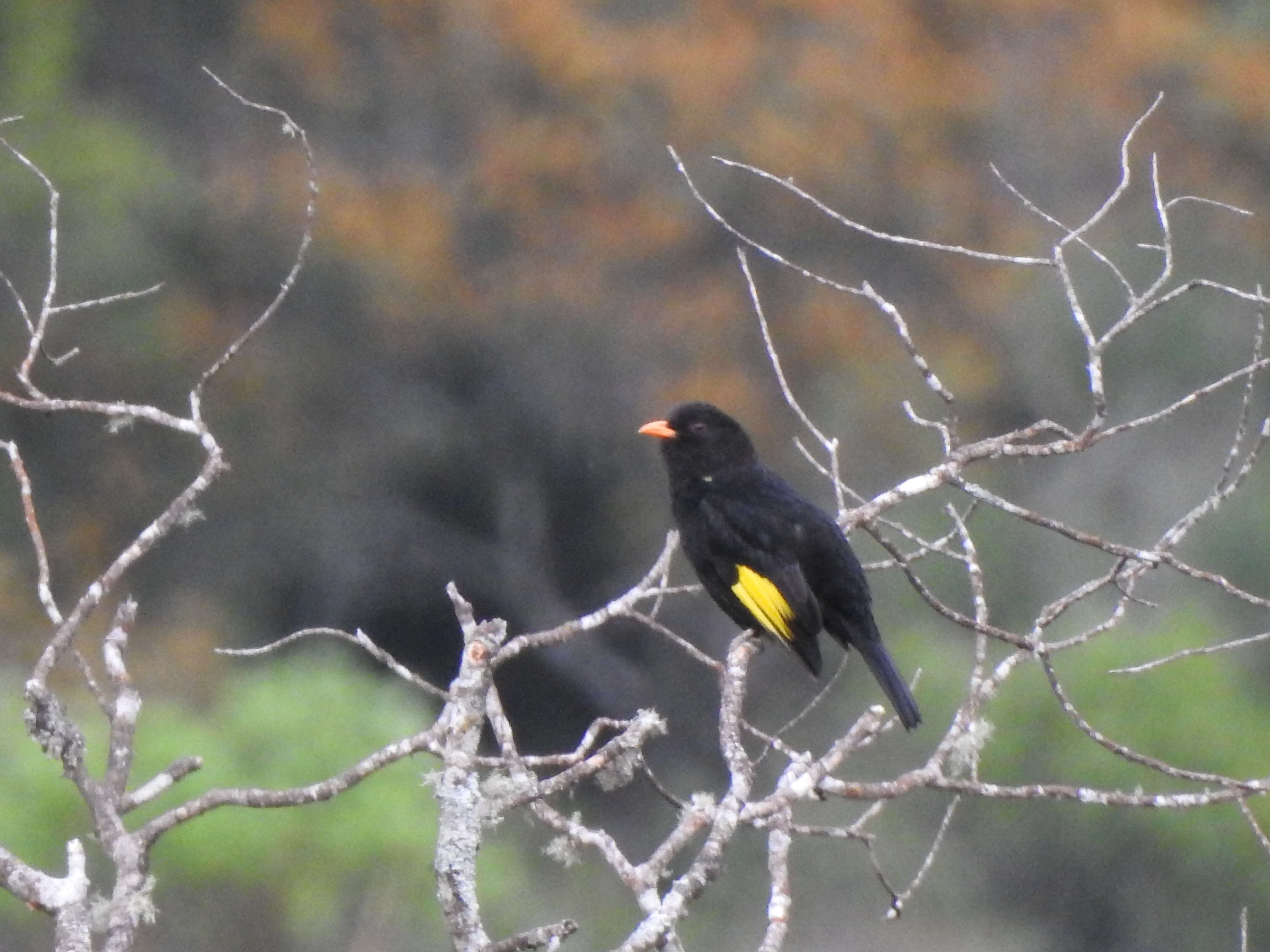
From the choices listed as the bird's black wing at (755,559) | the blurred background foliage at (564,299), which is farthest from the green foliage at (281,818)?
the blurred background foliage at (564,299)

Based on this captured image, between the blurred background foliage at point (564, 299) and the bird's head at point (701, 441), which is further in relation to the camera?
the blurred background foliage at point (564, 299)

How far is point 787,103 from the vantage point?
648 inches

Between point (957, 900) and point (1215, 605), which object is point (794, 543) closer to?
point (957, 900)

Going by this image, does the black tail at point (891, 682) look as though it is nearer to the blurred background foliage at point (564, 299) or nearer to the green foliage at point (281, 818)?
the green foliage at point (281, 818)

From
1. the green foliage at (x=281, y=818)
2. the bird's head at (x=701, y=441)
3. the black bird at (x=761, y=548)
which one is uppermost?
the green foliage at (x=281, y=818)

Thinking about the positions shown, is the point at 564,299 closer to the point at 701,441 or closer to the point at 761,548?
the point at 701,441

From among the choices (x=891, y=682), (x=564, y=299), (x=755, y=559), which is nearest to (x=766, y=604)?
(x=755, y=559)

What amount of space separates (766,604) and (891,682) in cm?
37

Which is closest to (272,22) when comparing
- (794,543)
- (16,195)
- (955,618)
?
(16,195)

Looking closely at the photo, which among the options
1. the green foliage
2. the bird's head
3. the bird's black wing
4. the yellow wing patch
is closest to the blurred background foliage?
the green foliage

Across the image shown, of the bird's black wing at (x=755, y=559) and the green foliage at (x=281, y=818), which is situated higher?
the green foliage at (x=281, y=818)

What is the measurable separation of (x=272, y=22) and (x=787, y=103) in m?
4.50

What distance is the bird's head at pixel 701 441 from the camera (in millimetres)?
5117

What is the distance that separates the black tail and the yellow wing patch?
0.25m
